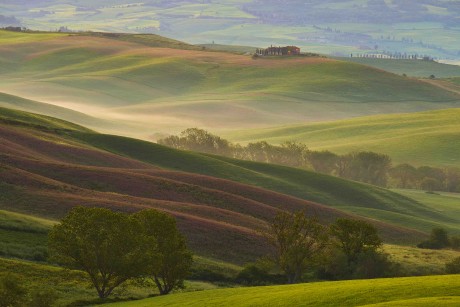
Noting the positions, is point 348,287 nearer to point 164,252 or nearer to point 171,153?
point 164,252

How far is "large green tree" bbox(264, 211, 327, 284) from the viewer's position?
66250mm

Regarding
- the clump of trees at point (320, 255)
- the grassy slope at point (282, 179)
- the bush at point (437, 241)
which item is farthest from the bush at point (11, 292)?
the grassy slope at point (282, 179)

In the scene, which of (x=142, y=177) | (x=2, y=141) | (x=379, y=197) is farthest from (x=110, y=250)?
(x=379, y=197)

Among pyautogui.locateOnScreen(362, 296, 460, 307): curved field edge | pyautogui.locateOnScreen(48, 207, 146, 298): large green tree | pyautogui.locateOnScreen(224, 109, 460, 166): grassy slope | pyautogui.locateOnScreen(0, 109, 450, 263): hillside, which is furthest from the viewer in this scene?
pyautogui.locateOnScreen(224, 109, 460, 166): grassy slope

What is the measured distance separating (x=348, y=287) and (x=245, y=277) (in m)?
20.3

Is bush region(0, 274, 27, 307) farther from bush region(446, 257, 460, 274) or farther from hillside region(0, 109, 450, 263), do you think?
bush region(446, 257, 460, 274)

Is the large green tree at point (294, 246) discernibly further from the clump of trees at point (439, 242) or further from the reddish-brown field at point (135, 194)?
the clump of trees at point (439, 242)

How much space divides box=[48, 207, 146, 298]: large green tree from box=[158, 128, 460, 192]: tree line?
97.6 meters

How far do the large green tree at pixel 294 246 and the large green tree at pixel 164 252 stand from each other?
877cm

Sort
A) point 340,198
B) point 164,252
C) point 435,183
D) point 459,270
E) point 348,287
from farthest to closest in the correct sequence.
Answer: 1. point 435,183
2. point 340,198
3. point 459,270
4. point 164,252
5. point 348,287

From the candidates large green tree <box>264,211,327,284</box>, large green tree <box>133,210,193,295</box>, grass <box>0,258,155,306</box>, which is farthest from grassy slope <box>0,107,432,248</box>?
grass <box>0,258,155,306</box>

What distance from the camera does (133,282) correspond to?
58.9 metres

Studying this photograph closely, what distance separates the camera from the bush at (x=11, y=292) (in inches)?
1874

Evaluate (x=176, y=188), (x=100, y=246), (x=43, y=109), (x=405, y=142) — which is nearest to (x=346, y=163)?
(x=405, y=142)
